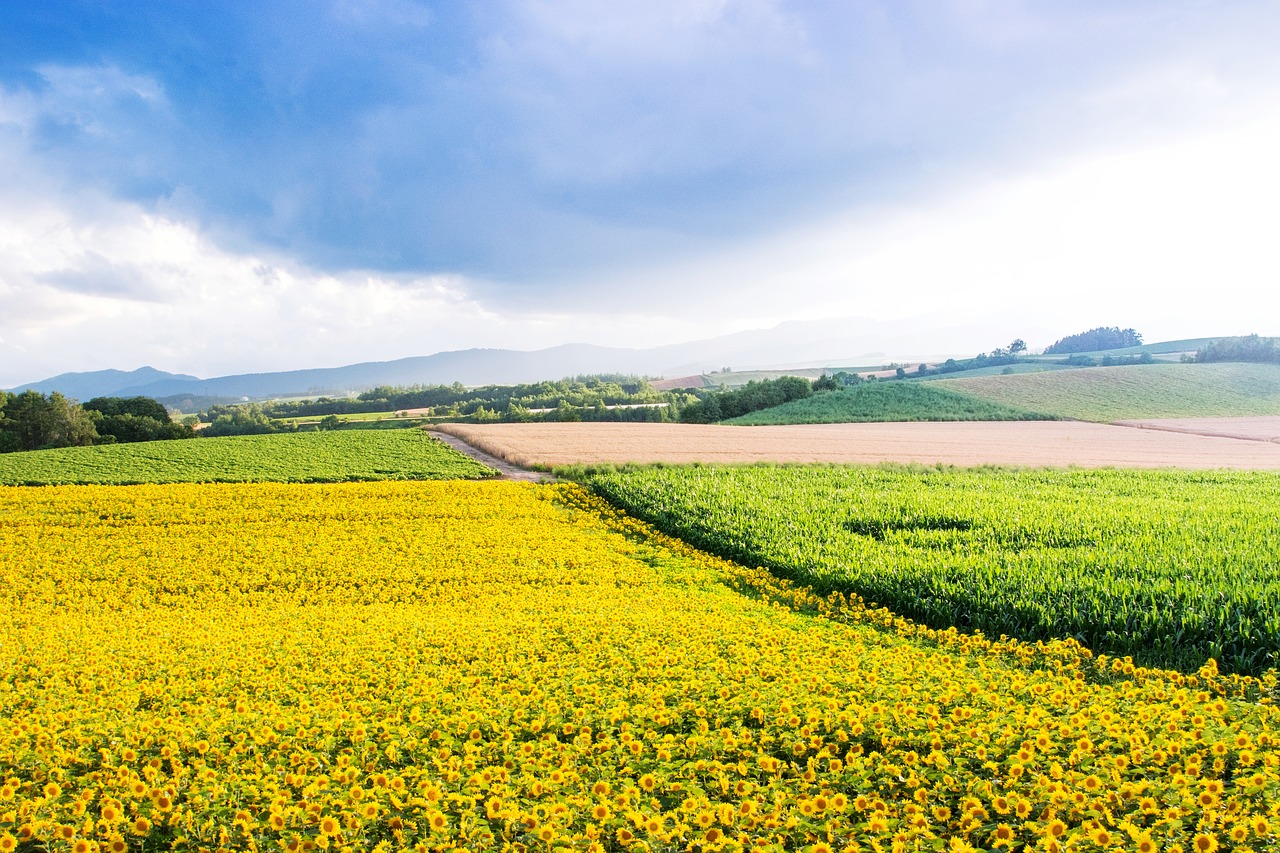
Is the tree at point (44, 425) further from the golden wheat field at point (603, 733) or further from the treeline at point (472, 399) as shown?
the golden wheat field at point (603, 733)

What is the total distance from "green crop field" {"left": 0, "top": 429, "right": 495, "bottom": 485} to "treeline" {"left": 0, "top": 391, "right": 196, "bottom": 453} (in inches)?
1010

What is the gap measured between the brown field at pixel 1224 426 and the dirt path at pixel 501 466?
43.2m

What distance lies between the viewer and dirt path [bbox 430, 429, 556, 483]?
3112cm

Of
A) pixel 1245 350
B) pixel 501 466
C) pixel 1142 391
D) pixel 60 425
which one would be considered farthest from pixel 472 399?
pixel 1245 350

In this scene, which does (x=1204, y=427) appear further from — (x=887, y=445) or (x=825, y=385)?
(x=825, y=385)

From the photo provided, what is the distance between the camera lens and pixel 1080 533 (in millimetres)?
14734

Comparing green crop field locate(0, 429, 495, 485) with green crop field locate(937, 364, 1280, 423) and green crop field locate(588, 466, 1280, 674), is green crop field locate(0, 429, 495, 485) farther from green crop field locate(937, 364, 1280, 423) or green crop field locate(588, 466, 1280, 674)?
green crop field locate(937, 364, 1280, 423)

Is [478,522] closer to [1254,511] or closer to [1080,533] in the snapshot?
[1080,533]

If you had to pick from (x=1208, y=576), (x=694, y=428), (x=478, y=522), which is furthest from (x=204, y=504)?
(x=694, y=428)

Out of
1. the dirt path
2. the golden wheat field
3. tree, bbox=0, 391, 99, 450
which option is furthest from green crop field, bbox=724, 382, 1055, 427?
tree, bbox=0, 391, 99, 450

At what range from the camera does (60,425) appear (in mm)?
61500

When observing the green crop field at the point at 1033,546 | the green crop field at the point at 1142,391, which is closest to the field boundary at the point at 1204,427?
the green crop field at the point at 1142,391

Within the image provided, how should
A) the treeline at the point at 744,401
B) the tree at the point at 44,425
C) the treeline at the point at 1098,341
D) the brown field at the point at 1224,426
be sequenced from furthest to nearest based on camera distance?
the treeline at the point at 1098,341
the treeline at the point at 744,401
the tree at the point at 44,425
the brown field at the point at 1224,426

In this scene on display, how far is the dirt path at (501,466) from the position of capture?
31.1 meters
